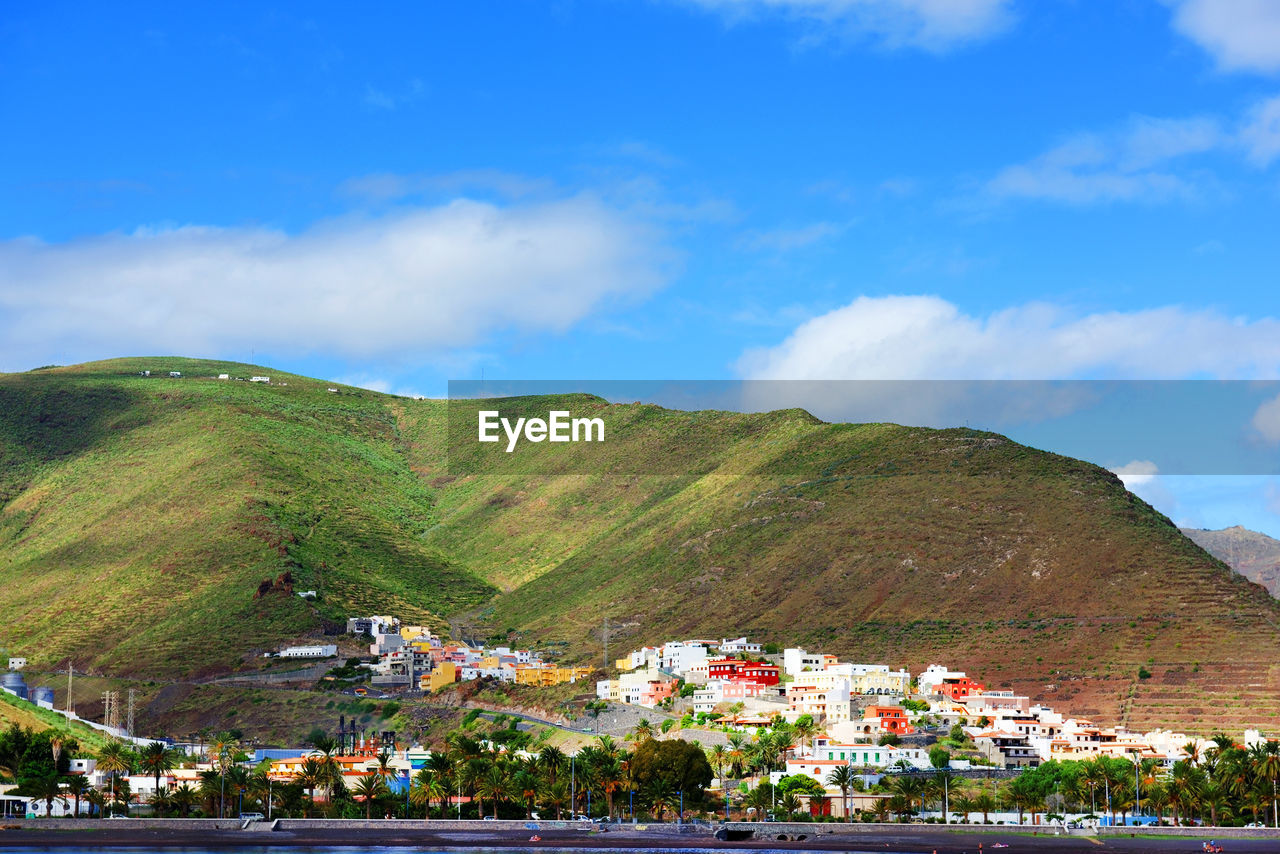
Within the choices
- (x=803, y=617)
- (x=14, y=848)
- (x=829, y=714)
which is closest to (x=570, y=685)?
(x=803, y=617)

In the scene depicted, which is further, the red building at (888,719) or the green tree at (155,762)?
the red building at (888,719)

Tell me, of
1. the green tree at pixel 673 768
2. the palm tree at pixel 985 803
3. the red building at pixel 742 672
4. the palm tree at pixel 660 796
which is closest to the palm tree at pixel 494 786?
the green tree at pixel 673 768

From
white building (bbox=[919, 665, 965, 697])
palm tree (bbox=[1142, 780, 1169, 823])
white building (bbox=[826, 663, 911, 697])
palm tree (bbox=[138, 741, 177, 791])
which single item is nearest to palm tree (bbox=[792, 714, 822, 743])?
white building (bbox=[826, 663, 911, 697])

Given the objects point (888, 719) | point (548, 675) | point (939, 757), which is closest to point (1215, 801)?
point (939, 757)

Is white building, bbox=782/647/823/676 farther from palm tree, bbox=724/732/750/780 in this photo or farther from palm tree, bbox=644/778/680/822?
palm tree, bbox=644/778/680/822

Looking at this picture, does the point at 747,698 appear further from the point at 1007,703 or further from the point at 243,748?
the point at 243,748

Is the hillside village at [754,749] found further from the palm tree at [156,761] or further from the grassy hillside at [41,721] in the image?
the grassy hillside at [41,721]
